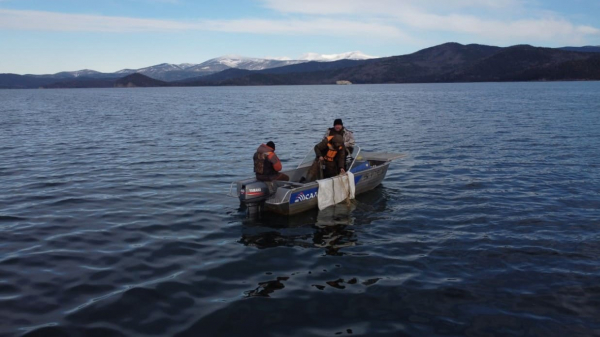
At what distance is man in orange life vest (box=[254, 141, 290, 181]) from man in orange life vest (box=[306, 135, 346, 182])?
1856 mm

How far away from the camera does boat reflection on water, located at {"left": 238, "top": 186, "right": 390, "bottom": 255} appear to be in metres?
10.9

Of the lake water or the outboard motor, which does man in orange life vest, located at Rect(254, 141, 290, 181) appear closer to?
the outboard motor

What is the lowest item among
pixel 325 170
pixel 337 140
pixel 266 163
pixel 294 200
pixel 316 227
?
pixel 316 227

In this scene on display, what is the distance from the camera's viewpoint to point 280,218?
1271 centimetres

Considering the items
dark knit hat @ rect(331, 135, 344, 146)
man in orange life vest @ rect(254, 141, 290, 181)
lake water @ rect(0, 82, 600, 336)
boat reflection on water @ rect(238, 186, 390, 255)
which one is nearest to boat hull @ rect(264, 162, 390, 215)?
boat reflection on water @ rect(238, 186, 390, 255)

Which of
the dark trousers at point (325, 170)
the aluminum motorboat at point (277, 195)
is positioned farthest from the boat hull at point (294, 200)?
the dark trousers at point (325, 170)

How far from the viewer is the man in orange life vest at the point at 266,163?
1299 cm

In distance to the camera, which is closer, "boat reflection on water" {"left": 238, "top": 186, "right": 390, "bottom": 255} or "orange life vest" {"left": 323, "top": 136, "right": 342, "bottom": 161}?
→ "boat reflection on water" {"left": 238, "top": 186, "right": 390, "bottom": 255}

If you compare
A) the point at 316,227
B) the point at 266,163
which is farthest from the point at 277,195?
the point at 316,227

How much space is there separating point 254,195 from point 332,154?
10.3ft

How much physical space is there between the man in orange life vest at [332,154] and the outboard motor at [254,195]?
8.28 ft

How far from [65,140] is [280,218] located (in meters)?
22.7

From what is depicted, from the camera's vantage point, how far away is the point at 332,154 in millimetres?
14250

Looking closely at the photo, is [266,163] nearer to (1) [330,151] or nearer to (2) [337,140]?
(1) [330,151]
